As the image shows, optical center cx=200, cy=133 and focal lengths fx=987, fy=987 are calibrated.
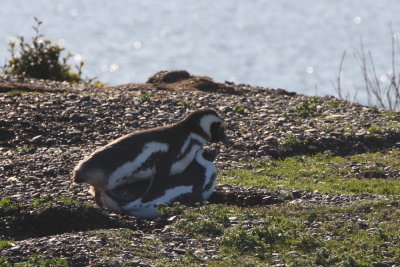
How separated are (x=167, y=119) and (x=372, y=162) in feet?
13.1

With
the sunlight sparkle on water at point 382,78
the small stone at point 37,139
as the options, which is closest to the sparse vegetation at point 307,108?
the small stone at point 37,139

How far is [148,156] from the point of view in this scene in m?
12.4

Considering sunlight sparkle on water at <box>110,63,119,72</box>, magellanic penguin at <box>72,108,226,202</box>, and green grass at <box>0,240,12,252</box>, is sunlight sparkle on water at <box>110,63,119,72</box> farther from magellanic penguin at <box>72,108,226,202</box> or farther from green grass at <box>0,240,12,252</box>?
green grass at <box>0,240,12,252</box>

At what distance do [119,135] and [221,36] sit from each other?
40.9 meters

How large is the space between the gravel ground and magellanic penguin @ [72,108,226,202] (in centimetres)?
46

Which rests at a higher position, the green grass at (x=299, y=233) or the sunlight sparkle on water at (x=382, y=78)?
the sunlight sparkle on water at (x=382, y=78)

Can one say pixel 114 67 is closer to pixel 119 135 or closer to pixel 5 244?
pixel 119 135

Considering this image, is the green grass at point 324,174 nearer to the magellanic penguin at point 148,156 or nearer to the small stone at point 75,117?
the magellanic penguin at point 148,156

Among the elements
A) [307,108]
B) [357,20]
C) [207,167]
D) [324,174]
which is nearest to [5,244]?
[207,167]

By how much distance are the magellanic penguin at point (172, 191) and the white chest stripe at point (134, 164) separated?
178mm

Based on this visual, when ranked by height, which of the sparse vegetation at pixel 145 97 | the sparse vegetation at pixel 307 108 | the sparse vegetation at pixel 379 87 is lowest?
the sparse vegetation at pixel 307 108

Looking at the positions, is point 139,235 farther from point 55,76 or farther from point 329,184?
point 55,76

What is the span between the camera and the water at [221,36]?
46906 mm

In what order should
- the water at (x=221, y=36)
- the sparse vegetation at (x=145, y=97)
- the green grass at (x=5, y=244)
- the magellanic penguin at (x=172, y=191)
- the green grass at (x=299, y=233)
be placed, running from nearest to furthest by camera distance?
the green grass at (x=299, y=233)
the green grass at (x=5, y=244)
the magellanic penguin at (x=172, y=191)
the sparse vegetation at (x=145, y=97)
the water at (x=221, y=36)
